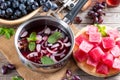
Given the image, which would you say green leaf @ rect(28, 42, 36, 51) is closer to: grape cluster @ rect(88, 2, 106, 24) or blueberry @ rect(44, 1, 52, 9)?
blueberry @ rect(44, 1, 52, 9)

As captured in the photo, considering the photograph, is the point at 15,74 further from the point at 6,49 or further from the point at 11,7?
the point at 11,7

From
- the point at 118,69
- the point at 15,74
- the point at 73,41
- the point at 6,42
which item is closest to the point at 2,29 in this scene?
the point at 6,42

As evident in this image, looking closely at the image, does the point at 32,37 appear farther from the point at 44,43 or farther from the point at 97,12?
the point at 97,12

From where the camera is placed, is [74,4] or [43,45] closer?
[43,45]

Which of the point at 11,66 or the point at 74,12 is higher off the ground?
the point at 74,12

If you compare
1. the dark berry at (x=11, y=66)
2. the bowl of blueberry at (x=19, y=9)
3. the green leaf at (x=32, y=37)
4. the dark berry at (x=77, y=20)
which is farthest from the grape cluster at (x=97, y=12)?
the dark berry at (x=11, y=66)

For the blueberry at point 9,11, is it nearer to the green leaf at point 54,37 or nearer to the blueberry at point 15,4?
the blueberry at point 15,4

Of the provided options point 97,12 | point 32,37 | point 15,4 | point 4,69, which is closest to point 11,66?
point 4,69
